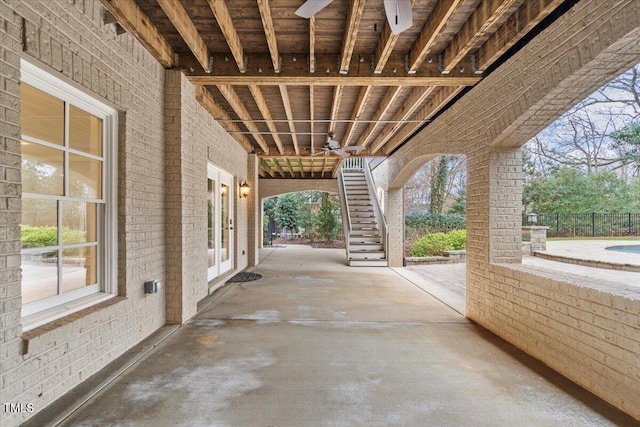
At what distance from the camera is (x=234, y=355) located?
9.88ft

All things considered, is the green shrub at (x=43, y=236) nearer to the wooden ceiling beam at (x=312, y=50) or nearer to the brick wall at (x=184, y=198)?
the brick wall at (x=184, y=198)

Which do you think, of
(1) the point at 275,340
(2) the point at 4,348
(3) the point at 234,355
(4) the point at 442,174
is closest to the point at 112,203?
(2) the point at 4,348

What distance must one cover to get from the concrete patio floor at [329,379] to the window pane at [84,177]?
151 cm

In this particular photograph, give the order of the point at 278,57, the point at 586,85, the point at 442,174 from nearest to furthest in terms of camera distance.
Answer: the point at 586,85 → the point at 278,57 → the point at 442,174

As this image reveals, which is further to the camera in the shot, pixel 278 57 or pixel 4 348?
pixel 278 57

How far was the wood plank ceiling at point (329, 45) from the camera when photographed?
9.57 feet

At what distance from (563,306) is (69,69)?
4.29 meters

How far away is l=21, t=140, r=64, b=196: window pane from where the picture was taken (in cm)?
218

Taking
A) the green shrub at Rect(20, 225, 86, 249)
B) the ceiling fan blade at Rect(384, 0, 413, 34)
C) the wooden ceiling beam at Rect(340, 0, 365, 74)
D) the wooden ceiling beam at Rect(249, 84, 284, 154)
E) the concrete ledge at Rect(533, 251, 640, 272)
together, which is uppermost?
the wooden ceiling beam at Rect(249, 84, 284, 154)

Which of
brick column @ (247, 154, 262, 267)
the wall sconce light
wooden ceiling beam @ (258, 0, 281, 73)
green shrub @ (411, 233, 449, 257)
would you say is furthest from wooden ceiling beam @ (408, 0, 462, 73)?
green shrub @ (411, 233, 449, 257)

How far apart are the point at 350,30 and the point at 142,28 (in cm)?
198

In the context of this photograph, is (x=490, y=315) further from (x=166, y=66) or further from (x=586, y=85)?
(x=166, y=66)

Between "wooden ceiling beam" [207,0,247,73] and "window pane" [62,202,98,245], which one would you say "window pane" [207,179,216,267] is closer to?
"wooden ceiling beam" [207,0,247,73]

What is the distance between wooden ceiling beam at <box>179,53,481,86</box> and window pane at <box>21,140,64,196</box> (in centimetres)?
199
